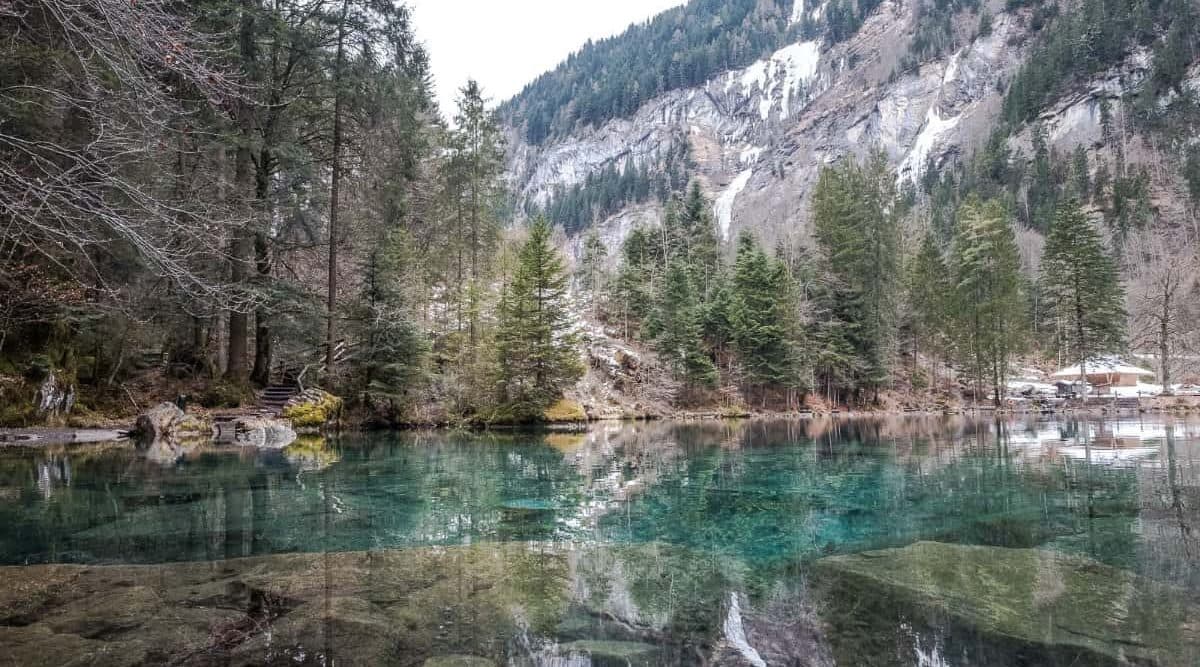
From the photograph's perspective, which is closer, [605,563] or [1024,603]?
[1024,603]

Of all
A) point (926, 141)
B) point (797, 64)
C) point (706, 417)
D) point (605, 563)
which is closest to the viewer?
point (605, 563)

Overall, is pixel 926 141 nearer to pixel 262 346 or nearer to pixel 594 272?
pixel 594 272

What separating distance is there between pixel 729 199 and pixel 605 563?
125047mm

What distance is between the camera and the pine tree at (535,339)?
80.6 feet

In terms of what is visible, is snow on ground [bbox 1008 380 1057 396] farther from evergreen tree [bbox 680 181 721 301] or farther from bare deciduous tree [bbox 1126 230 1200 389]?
evergreen tree [bbox 680 181 721 301]

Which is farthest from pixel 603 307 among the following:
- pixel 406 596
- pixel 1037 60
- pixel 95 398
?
pixel 1037 60

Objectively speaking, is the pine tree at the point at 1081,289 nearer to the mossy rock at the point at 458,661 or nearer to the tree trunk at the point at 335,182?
the tree trunk at the point at 335,182

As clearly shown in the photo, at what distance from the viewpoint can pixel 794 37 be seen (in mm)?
154875

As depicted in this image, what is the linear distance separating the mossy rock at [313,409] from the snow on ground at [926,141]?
340ft

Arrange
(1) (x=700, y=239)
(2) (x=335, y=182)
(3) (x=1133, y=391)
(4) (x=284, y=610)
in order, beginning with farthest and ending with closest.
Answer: (1) (x=700, y=239) < (3) (x=1133, y=391) < (2) (x=335, y=182) < (4) (x=284, y=610)

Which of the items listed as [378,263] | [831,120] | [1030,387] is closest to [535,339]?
[378,263]

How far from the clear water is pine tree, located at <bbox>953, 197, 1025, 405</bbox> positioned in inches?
1068

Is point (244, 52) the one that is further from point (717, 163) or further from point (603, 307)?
point (717, 163)

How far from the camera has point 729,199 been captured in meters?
124
